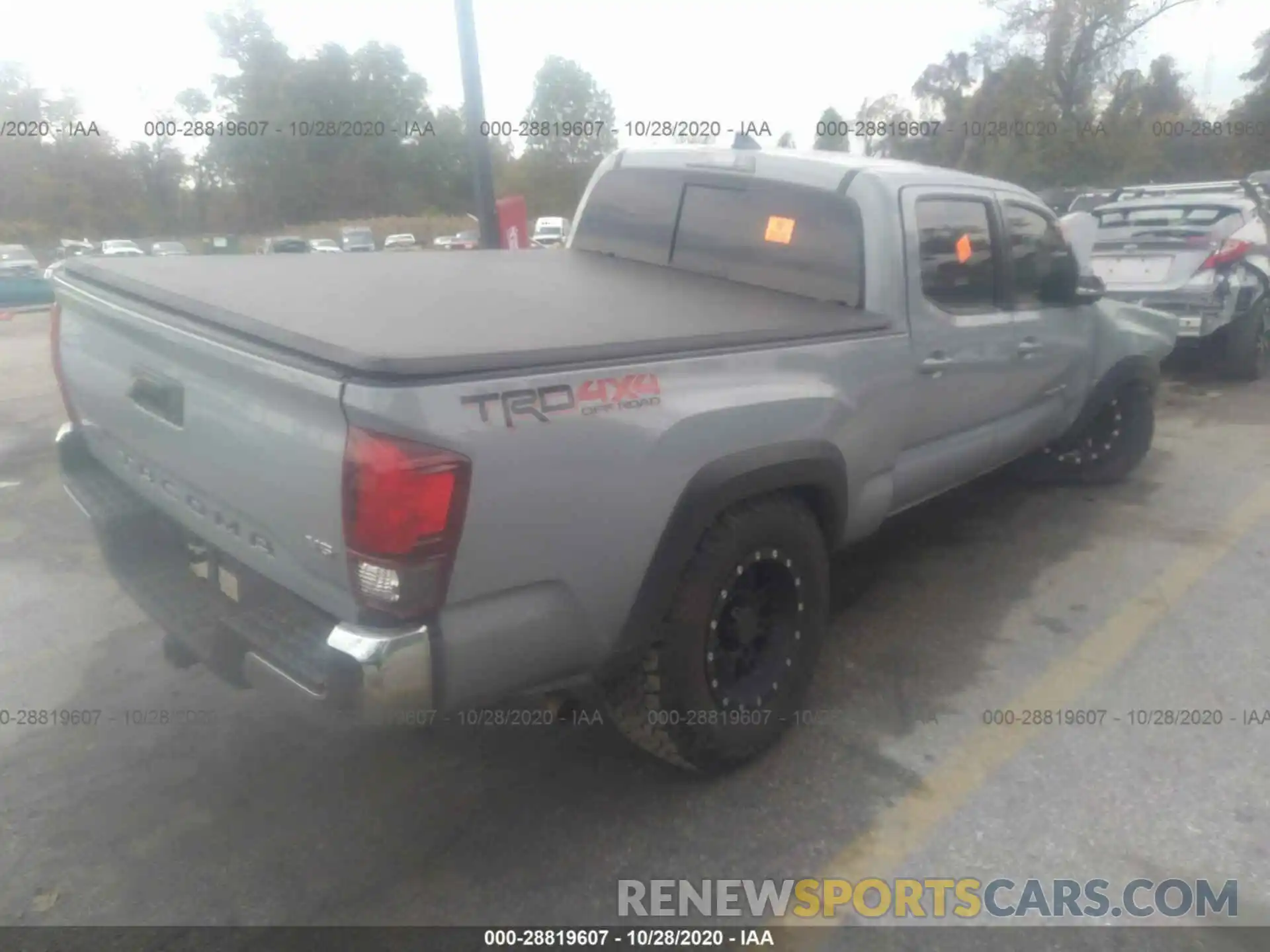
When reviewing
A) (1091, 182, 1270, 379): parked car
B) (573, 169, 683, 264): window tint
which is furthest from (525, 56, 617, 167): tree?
(573, 169, 683, 264): window tint

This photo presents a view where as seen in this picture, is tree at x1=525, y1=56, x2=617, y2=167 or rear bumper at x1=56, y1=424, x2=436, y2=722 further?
tree at x1=525, y1=56, x2=617, y2=167

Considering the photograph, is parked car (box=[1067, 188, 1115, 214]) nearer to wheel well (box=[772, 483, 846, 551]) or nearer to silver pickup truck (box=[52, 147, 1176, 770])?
silver pickup truck (box=[52, 147, 1176, 770])

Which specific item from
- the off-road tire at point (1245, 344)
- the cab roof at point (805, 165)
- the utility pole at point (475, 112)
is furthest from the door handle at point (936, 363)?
the off-road tire at point (1245, 344)

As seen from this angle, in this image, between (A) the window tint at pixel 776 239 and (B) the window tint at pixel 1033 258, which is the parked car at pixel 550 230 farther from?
(A) the window tint at pixel 776 239

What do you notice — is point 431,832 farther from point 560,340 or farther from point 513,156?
point 513,156

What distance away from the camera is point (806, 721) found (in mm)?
3475

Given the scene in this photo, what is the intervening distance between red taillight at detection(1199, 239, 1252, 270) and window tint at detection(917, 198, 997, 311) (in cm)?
452

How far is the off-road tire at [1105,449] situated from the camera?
227 inches

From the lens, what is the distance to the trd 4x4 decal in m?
2.24

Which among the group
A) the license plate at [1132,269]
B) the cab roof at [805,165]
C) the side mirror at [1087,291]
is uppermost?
the cab roof at [805,165]

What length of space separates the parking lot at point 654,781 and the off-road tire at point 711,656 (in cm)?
19

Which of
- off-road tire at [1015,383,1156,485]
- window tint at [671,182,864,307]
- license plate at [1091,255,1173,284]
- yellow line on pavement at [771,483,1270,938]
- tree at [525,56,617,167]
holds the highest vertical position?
tree at [525,56,617,167]

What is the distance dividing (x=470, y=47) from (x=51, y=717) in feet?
18.9

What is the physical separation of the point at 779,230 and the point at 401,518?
2340mm
